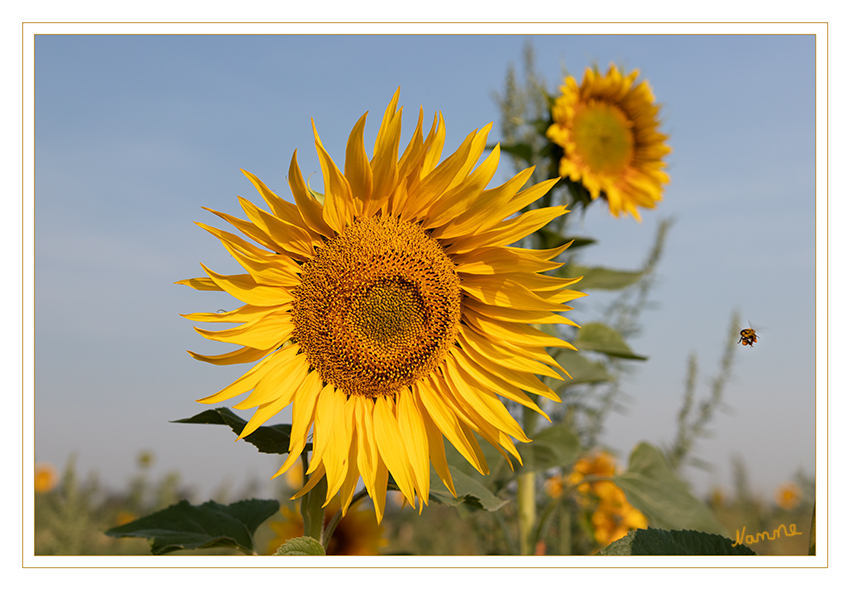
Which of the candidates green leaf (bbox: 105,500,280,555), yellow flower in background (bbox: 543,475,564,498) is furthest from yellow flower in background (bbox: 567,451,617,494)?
green leaf (bbox: 105,500,280,555)

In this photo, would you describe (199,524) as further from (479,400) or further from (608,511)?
(608,511)

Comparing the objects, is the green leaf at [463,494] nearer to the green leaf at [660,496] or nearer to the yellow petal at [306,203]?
the yellow petal at [306,203]

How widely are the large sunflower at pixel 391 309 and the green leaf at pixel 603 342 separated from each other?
768mm

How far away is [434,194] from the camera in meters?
1.26

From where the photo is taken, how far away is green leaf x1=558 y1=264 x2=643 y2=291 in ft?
7.04

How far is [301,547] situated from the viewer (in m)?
1.19

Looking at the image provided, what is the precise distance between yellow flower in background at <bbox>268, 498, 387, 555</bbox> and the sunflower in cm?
150

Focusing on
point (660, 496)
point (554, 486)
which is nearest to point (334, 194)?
point (660, 496)

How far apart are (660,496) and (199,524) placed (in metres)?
1.58
